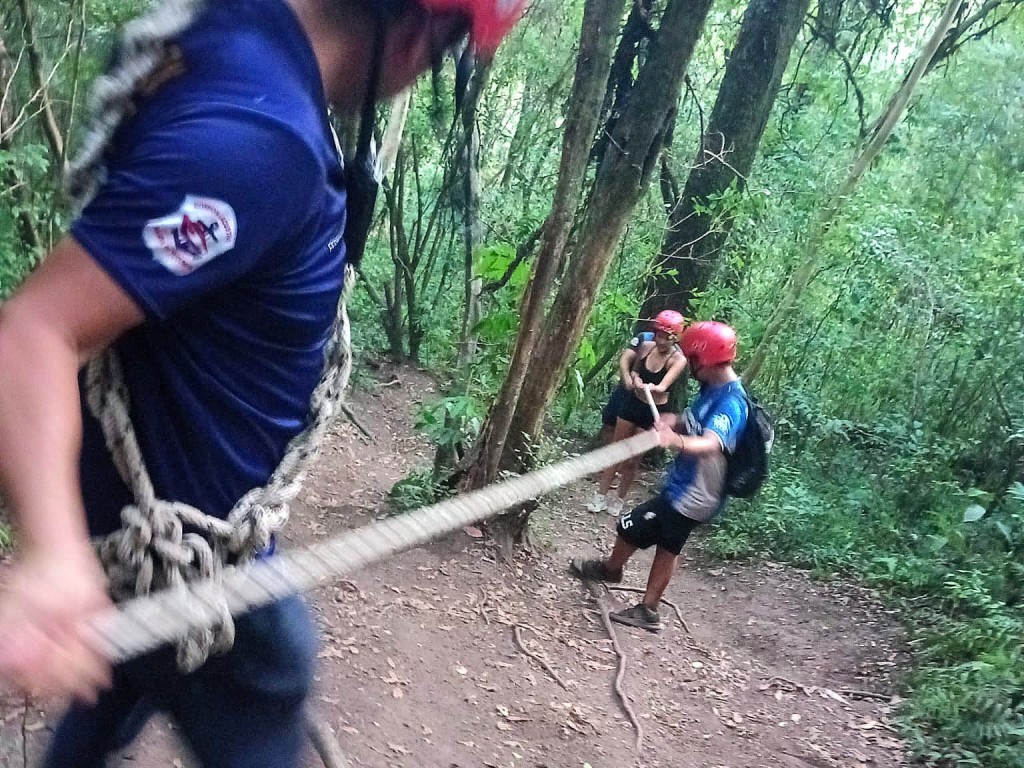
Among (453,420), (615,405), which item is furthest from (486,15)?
(615,405)

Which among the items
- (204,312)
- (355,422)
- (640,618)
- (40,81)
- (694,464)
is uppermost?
(204,312)

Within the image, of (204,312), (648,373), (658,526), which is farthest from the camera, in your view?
(648,373)

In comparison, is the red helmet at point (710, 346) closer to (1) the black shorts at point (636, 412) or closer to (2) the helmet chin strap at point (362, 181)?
(1) the black shorts at point (636, 412)

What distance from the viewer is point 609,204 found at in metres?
4.58

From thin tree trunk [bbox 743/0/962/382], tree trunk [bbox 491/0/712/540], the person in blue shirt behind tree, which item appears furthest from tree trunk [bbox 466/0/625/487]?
thin tree trunk [bbox 743/0/962/382]

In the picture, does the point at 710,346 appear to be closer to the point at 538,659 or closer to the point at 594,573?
the point at 594,573

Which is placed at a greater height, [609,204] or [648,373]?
[609,204]

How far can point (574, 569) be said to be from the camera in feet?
17.6

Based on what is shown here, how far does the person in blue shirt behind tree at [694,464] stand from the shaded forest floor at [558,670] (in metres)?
0.41

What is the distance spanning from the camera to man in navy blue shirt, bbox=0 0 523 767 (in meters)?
0.93

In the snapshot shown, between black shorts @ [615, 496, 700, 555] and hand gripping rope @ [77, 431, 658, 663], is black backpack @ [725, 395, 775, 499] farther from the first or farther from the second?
A: hand gripping rope @ [77, 431, 658, 663]

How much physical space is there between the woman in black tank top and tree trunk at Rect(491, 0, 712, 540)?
5.91 ft

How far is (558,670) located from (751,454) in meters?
1.57

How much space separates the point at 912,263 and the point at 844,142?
1633 mm
